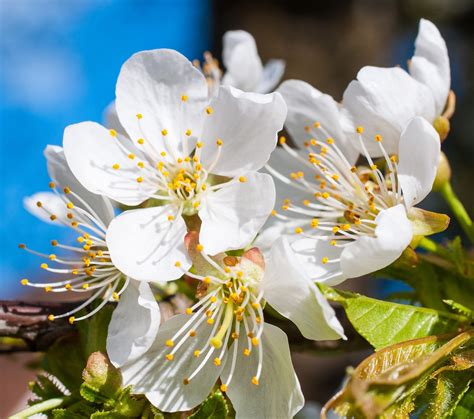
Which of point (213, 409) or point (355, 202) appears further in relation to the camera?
point (355, 202)

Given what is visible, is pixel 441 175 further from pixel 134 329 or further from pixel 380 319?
pixel 134 329

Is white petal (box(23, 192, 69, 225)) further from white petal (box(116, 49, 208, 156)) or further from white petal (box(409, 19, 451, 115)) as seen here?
white petal (box(409, 19, 451, 115))

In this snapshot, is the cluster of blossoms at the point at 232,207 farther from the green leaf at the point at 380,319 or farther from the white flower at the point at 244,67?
the white flower at the point at 244,67

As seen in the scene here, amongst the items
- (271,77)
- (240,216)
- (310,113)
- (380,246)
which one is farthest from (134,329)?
(271,77)

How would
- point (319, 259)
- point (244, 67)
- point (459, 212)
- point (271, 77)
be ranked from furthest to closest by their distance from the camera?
point (271, 77) → point (244, 67) → point (459, 212) → point (319, 259)

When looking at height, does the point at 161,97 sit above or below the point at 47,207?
above

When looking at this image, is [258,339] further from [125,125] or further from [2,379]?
[2,379]

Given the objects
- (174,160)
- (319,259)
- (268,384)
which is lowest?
(268,384)
